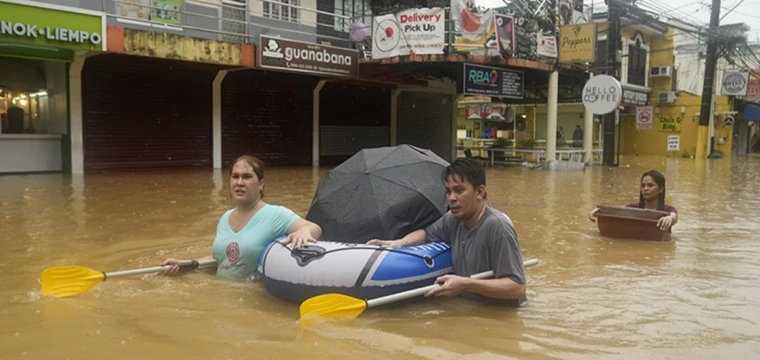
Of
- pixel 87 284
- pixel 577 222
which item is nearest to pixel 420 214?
pixel 87 284

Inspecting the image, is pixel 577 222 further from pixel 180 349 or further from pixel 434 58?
pixel 434 58

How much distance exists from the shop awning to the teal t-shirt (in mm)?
42344

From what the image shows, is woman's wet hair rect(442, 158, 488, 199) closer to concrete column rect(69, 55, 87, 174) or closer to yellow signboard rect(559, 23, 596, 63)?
concrete column rect(69, 55, 87, 174)

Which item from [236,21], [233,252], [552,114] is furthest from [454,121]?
[233,252]

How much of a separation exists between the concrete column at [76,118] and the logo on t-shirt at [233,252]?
11808 millimetres

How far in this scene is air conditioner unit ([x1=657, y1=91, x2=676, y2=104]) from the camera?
3409 centimetres

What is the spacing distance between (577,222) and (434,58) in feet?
29.3

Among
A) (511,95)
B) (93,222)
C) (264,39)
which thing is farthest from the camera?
(511,95)

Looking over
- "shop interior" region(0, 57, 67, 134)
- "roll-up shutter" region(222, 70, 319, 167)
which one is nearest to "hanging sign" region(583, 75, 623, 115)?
"roll-up shutter" region(222, 70, 319, 167)

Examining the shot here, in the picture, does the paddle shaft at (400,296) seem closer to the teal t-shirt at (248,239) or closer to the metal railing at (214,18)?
the teal t-shirt at (248,239)

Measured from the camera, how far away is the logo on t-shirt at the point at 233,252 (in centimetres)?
478

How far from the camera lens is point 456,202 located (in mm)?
4012

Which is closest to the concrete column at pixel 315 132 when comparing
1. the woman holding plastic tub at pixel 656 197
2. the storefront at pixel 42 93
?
the storefront at pixel 42 93

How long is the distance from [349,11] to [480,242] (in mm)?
17996
